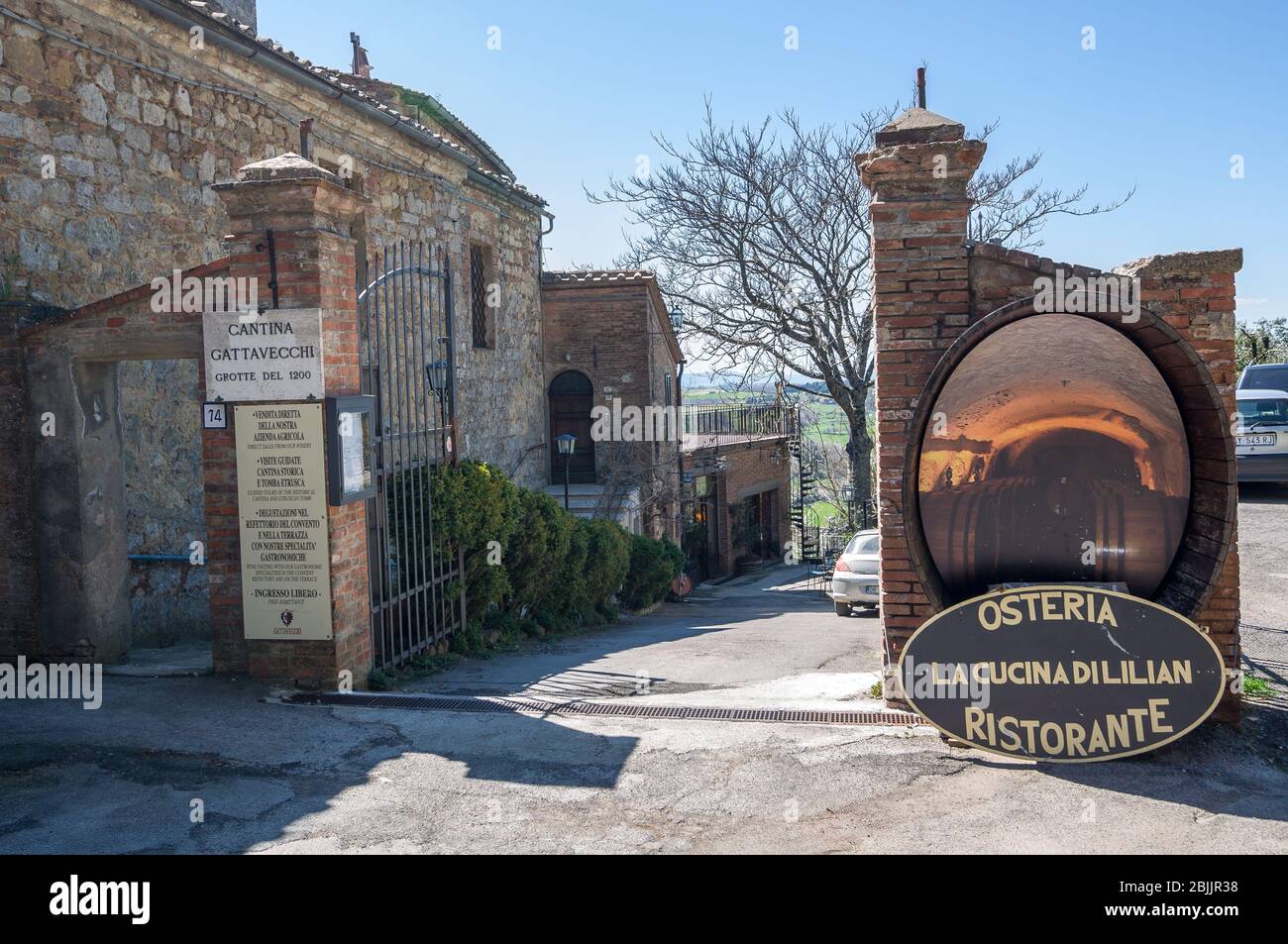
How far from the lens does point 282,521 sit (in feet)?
19.8

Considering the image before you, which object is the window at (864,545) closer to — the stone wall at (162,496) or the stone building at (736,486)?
the stone building at (736,486)

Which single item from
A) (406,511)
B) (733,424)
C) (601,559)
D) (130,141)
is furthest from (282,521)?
(733,424)

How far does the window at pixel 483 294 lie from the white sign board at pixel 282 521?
1085 cm

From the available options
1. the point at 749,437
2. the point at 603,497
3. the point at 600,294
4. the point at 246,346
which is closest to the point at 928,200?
the point at 246,346

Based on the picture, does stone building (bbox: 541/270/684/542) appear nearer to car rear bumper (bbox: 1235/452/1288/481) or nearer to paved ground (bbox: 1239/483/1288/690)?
car rear bumper (bbox: 1235/452/1288/481)

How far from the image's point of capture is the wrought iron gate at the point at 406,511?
6980 millimetres

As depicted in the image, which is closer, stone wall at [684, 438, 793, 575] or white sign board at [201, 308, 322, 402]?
white sign board at [201, 308, 322, 402]

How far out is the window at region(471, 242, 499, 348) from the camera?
1675 centimetres

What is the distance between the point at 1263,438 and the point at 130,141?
16.0 m

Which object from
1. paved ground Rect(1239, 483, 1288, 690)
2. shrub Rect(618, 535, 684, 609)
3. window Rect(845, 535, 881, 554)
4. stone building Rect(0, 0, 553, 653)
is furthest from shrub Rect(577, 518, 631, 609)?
paved ground Rect(1239, 483, 1288, 690)

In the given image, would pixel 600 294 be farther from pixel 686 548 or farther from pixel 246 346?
pixel 246 346

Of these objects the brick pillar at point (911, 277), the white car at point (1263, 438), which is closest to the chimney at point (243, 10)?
the brick pillar at point (911, 277)

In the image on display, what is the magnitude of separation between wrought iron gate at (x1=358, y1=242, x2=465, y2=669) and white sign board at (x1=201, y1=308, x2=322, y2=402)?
625mm

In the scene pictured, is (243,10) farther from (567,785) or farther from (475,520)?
(567,785)
